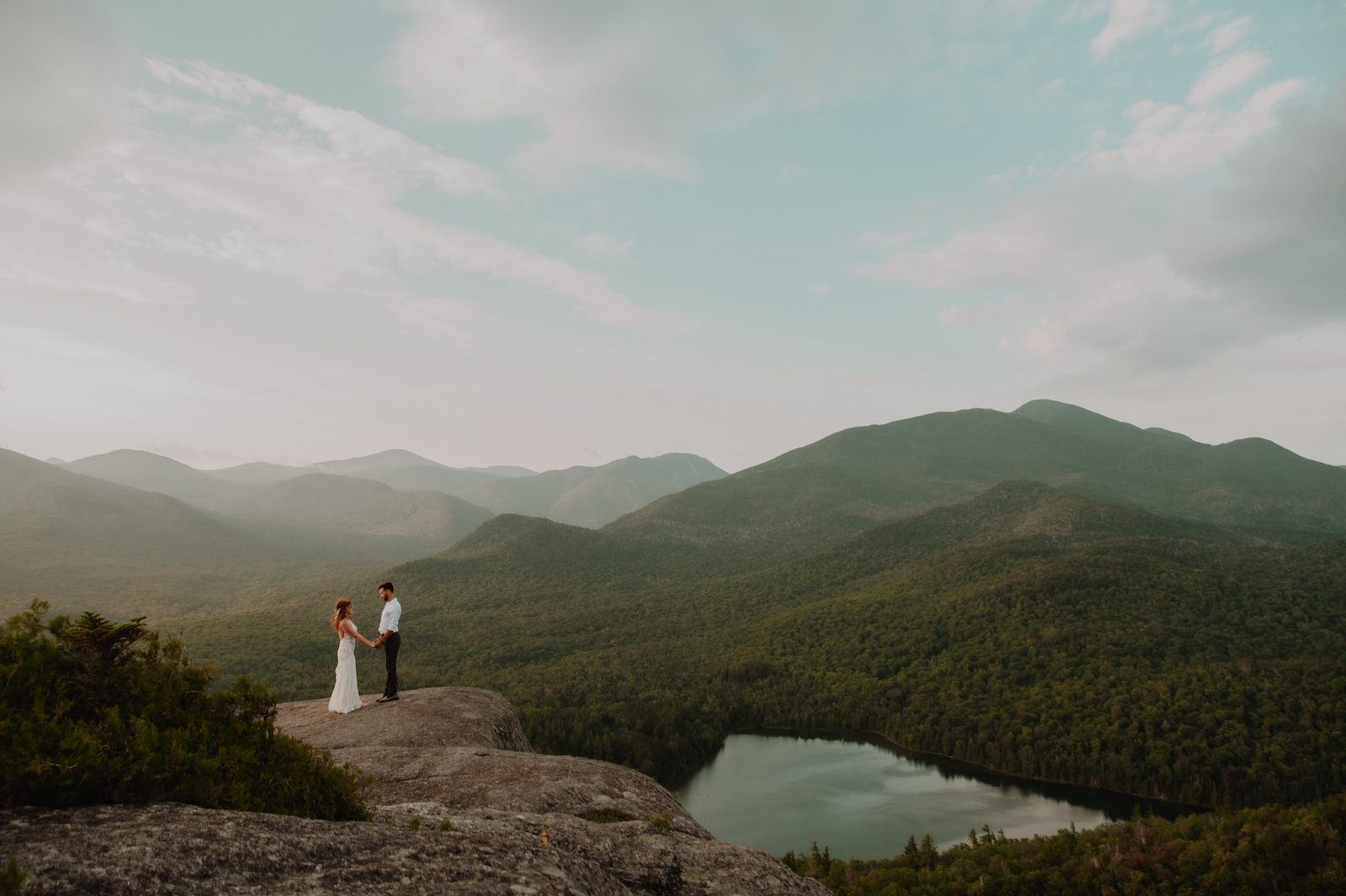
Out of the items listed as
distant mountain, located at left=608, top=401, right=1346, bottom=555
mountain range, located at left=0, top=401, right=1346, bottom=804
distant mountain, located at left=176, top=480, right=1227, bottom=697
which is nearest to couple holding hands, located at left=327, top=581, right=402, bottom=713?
mountain range, located at left=0, top=401, right=1346, bottom=804

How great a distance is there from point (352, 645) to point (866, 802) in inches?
1825

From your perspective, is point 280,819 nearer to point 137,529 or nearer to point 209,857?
point 209,857

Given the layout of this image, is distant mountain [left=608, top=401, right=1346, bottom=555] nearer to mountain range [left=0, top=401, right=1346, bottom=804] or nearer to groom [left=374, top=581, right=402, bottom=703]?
mountain range [left=0, top=401, right=1346, bottom=804]

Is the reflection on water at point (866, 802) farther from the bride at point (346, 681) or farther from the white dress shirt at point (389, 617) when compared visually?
the white dress shirt at point (389, 617)

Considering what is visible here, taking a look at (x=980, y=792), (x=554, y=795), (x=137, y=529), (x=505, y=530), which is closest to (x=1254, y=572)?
(x=980, y=792)

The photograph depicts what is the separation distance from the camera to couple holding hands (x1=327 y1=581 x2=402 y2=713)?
15.4 meters

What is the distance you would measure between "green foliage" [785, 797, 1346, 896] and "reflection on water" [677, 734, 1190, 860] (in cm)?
846

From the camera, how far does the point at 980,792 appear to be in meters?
49.0

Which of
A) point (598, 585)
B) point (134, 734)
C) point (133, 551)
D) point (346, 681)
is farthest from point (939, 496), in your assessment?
point (133, 551)

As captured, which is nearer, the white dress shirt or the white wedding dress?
the white dress shirt

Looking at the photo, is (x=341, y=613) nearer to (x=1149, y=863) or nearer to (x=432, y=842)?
(x=432, y=842)

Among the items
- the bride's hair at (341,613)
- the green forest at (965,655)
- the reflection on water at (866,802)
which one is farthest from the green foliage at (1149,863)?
the bride's hair at (341,613)

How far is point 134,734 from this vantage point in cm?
564

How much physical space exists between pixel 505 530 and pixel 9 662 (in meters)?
131
